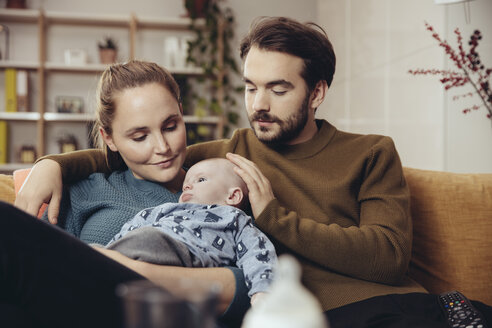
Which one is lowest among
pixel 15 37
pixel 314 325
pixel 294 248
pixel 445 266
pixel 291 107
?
pixel 445 266

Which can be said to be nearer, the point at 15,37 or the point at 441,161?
the point at 441,161

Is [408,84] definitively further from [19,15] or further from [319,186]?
[19,15]

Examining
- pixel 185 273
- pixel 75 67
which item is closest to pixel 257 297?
pixel 185 273

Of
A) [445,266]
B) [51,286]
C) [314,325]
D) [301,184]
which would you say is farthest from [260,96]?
[314,325]

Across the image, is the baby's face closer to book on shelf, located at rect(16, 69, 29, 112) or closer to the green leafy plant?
the green leafy plant

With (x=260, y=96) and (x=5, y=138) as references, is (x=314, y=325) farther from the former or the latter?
(x=5, y=138)

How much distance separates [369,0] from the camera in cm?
349

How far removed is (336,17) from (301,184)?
3090 mm

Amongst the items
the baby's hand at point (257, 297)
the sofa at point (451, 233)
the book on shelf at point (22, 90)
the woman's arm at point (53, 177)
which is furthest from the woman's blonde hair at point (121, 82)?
the book on shelf at point (22, 90)

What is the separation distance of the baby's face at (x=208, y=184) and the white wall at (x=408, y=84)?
149 centimetres

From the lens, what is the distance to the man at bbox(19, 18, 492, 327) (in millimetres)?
1313

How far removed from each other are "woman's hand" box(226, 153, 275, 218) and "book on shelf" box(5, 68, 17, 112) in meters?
3.69

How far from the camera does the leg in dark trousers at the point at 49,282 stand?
2.54 ft

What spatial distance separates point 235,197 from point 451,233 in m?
0.75
